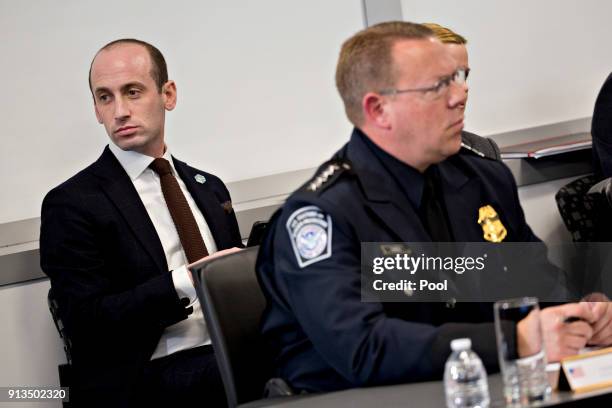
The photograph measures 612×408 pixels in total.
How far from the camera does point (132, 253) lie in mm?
3107

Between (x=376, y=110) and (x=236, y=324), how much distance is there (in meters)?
0.60

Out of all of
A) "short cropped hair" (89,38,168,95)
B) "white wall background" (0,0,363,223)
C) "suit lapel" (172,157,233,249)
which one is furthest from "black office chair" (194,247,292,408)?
"white wall background" (0,0,363,223)

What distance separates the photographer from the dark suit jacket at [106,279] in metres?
3.01

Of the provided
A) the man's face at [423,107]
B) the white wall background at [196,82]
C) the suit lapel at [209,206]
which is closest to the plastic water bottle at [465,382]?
the man's face at [423,107]

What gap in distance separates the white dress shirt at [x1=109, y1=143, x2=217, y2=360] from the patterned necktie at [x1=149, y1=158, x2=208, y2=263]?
26 millimetres

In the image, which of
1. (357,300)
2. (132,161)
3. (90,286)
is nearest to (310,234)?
(357,300)

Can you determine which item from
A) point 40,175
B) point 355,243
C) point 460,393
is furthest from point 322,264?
point 40,175

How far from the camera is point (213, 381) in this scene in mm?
3018

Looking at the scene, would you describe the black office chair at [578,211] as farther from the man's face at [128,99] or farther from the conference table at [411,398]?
the conference table at [411,398]

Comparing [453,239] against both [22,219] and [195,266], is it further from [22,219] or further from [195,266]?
[22,219]

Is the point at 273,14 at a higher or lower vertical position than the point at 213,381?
higher

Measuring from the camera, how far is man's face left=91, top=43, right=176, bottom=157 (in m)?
3.25

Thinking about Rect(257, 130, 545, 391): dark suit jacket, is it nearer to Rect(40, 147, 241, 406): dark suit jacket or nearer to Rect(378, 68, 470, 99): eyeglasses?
Rect(378, 68, 470, 99): eyeglasses

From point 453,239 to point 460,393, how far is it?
74 cm
